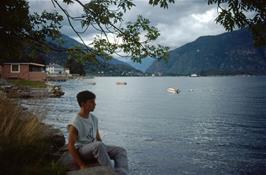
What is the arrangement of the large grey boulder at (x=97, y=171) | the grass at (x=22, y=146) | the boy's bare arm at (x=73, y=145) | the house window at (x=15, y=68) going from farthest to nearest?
the house window at (x=15, y=68) → the grass at (x=22, y=146) → the boy's bare arm at (x=73, y=145) → the large grey boulder at (x=97, y=171)

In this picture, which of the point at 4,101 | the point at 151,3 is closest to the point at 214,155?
the point at 4,101

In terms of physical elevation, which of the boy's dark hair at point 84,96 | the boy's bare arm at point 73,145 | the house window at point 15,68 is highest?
the house window at point 15,68

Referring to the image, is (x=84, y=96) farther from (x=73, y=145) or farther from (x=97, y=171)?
(x=97, y=171)

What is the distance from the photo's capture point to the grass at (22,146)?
8.04m

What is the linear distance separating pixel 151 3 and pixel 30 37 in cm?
386

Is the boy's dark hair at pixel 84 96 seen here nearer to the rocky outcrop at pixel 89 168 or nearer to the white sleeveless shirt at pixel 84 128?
the white sleeveless shirt at pixel 84 128

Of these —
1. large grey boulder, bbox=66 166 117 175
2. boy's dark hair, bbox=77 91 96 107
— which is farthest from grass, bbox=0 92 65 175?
boy's dark hair, bbox=77 91 96 107

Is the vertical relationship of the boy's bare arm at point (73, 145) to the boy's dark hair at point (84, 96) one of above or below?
below

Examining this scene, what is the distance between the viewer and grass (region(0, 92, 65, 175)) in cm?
804

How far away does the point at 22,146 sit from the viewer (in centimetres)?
916

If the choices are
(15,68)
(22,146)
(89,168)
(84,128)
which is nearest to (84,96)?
(84,128)

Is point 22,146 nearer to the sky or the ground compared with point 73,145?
nearer to the ground

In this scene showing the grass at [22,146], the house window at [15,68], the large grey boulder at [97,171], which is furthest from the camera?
the house window at [15,68]

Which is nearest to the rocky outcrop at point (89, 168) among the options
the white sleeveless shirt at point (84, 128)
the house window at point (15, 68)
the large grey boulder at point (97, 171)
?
the large grey boulder at point (97, 171)
